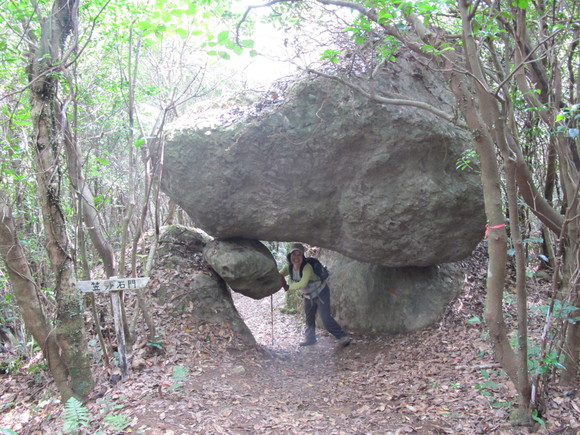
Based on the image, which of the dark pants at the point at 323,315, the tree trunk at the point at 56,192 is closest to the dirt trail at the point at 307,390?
the dark pants at the point at 323,315

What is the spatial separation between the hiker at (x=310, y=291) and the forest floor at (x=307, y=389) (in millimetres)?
335

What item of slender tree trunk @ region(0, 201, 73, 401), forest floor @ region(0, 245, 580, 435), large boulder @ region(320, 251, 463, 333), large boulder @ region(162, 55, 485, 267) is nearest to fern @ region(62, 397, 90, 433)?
forest floor @ region(0, 245, 580, 435)

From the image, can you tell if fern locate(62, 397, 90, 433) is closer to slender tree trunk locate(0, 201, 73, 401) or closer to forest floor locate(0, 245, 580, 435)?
forest floor locate(0, 245, 580, 435)

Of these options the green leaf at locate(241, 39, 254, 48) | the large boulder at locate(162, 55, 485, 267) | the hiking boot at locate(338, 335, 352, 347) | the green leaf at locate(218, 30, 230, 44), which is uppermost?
the green leaf at locate(241, 39, 254, 48)

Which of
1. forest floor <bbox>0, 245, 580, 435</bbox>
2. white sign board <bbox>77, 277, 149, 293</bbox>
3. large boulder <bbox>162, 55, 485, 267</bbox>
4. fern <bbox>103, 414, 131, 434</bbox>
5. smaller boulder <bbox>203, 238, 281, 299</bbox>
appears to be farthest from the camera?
smaller boulder <bbox>203, 238, 281, 299</bbox>

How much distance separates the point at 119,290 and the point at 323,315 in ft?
11.7

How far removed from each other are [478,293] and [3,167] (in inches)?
290

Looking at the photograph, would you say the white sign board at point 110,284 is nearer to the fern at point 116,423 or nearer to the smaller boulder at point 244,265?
the fern at point 116,423

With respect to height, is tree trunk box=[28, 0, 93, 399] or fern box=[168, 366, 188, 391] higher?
tree trunk box=[28, 0, 93, 399]

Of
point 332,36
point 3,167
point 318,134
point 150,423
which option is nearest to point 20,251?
point 3,167

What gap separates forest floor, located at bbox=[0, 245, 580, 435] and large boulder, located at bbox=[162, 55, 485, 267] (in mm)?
1464

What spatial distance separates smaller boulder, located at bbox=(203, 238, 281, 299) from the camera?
6.57 metres

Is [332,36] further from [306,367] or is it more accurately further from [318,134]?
[306,367]

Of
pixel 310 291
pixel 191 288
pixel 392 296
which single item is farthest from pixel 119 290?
pixel 392 296
